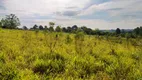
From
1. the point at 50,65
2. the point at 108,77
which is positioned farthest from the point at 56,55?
the point at 108,77

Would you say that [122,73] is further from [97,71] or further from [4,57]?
[4,57]

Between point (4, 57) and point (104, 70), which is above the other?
point (4, 57)

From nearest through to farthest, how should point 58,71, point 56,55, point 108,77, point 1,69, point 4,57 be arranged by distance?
point 1,69
point 108,77
point 58,71
point 4,57
point 56,55

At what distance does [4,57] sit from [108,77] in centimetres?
351

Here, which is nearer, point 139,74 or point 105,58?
point 139,74

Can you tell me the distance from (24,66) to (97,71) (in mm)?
2357

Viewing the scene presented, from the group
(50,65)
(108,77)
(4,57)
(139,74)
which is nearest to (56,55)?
(50,65)

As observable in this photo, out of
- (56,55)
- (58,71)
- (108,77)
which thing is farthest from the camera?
(56,55)

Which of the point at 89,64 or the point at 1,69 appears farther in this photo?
the point at 89,64

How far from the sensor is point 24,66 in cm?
635

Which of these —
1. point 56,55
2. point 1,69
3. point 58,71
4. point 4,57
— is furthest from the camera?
point 56,55

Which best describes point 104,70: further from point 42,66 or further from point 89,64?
point 42,66

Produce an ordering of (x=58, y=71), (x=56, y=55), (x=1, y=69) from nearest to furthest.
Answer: (x=1, y=69) → (x=58, y=71) → (x=56, y=55)

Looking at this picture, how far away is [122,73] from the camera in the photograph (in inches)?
233
